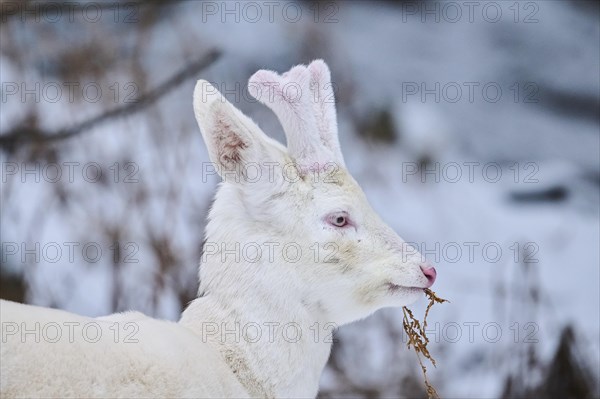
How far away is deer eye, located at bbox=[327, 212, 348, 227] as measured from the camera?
114 inches

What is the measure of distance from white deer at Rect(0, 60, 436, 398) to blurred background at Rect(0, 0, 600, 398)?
294 centimetres

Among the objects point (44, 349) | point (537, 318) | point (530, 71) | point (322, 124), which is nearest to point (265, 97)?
point (322, 124)

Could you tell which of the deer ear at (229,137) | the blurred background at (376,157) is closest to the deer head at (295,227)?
the deer ear at (229,137)

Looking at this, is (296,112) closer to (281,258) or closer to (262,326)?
(281,258)

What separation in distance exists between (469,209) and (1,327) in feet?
17.8

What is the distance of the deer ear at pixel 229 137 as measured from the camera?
2826 millimetres

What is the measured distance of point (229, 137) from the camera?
287 centimetres

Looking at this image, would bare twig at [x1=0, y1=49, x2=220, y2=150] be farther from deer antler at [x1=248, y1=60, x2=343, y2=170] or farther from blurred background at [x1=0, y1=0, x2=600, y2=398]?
deer antler at [x1=248, y1=60, x2=343, y2=170]

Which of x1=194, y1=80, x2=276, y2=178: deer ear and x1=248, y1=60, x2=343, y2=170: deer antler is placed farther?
x1=248, y1=60, x2=343, y2=170: deer antler

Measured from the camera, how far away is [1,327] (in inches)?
85.7

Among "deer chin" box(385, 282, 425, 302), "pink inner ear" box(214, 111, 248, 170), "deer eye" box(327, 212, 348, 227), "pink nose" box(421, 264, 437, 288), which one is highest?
A: "pink inner ear" box(214, 111, 248, 170)

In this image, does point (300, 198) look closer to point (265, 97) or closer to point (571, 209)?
point (265, 97)

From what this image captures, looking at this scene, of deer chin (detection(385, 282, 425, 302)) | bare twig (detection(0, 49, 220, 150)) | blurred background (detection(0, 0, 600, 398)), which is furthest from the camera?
bare twig (detection(0, 49, 220, 150))

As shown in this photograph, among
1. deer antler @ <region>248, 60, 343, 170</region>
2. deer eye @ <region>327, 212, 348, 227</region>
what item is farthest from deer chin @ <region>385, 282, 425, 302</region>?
deer antler @ <region>248, 60, 343, 170</region>
